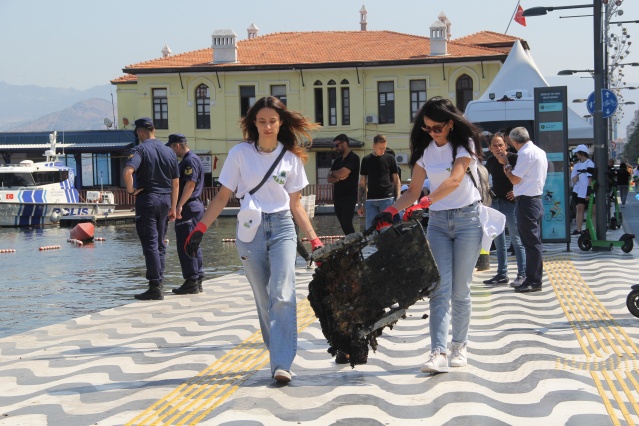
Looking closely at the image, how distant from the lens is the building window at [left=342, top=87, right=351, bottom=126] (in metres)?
51.4

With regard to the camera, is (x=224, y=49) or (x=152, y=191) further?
(x=224, y=49)

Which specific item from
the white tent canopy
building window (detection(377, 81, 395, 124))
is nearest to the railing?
building window (detection(377, 81, 395, 124))

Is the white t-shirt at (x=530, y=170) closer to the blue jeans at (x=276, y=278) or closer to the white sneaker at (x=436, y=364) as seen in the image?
the white sneaker at (x=436, y=364)

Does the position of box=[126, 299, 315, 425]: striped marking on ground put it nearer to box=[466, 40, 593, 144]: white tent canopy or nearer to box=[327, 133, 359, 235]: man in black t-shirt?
box=[327, 133, 359, 235]: man in black t-shirt

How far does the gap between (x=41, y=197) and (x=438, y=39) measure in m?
22.1

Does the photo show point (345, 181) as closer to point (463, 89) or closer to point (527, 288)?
point (527, 288)

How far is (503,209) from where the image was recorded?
12.3m

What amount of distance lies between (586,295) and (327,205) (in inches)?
1388

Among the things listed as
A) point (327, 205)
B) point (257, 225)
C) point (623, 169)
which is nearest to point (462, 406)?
point (257, 225)

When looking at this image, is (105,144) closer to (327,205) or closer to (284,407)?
(327,205)

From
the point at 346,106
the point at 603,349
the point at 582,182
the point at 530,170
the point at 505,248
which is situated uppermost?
the point at 346,106

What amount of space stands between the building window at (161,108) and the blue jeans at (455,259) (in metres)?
47.2

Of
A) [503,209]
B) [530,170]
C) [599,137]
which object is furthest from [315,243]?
[599,137]

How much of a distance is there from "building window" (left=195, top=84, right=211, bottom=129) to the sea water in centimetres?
2309
